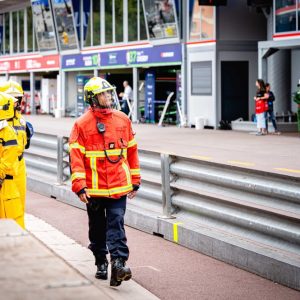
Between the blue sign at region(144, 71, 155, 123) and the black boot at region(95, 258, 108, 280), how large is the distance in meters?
28.6

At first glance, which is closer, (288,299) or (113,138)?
(288,299)

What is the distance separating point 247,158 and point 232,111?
1356cm

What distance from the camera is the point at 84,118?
22.0ft

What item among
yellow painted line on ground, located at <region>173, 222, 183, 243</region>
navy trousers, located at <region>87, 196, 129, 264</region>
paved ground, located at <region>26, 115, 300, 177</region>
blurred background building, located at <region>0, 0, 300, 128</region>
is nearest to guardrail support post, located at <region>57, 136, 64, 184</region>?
paved ground, located at <region>26, 115, 300, 177</region>

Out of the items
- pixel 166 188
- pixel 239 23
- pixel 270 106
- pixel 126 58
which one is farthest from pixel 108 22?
pixel 166 188

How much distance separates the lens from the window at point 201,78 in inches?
1238

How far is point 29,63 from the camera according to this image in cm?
4941

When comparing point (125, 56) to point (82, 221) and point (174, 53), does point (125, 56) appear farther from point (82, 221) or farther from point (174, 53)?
point (82, 221)

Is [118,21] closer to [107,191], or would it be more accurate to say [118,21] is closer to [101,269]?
[101,269]

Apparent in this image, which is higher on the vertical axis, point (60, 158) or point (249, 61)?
point (249, 61)

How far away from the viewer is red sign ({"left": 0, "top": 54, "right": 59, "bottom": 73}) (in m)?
46.0

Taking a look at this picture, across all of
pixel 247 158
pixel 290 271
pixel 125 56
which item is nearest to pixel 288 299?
pixel 290 271

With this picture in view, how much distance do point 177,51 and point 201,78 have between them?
1.88 m

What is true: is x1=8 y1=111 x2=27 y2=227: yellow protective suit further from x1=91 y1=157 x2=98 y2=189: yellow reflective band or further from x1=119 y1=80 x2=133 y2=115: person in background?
x1=119 y1=80 x2=133 y2=115: person in background
